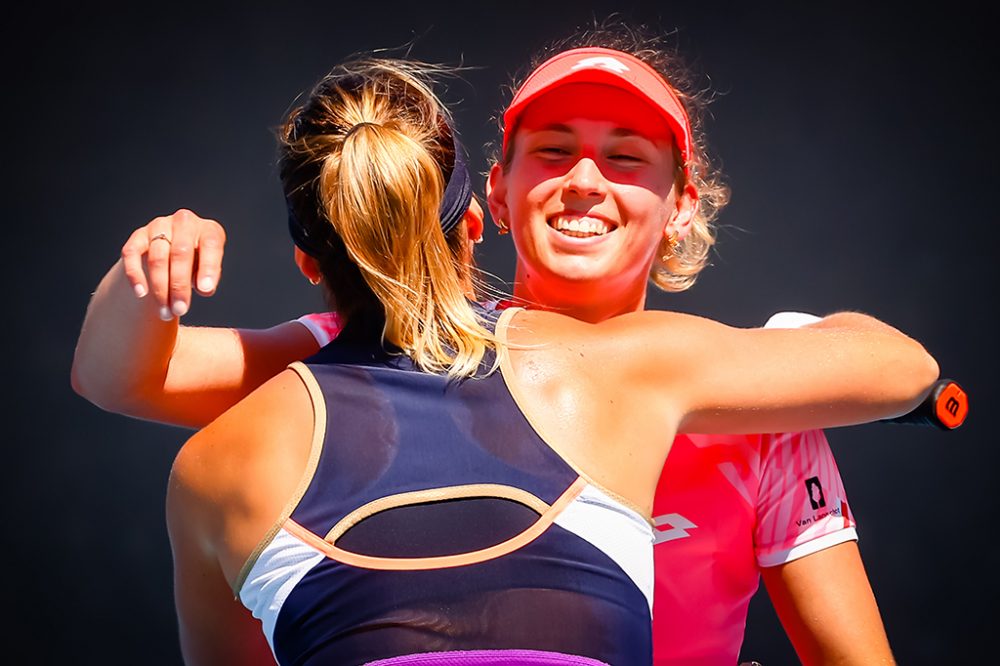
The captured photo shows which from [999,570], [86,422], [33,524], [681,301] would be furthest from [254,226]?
[999,570]

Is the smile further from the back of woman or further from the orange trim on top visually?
the orange trim on top

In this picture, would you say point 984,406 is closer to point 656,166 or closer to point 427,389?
point 656,166

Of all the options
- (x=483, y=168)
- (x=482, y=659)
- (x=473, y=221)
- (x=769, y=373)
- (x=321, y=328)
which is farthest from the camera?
(x=483, y=168)

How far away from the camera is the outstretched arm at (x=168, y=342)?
115 cm

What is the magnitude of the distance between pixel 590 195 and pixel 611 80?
0.16m

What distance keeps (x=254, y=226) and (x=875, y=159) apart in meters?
1.74

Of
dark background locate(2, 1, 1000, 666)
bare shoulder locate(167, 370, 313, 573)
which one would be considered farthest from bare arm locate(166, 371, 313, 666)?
dark background locate(2, 1, 1000, 666)

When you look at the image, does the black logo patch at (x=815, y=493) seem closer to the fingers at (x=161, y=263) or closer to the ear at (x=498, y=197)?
the ear at (x=498, y=197)

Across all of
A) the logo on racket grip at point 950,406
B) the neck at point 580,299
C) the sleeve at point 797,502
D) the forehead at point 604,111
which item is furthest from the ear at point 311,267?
the logo on racket grip at point 950,406

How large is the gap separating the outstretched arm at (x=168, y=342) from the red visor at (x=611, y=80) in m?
0.46

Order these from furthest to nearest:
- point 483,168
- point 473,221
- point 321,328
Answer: point 483,168
point 321,328
point 473,221

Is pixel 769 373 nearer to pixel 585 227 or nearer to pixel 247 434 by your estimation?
pixel 585 227

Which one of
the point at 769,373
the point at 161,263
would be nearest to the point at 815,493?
the point at 769,373

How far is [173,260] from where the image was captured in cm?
114
